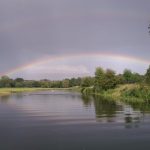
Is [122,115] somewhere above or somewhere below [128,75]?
below

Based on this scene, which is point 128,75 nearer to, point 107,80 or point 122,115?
point 107,80

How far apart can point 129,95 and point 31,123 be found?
43.9 metres

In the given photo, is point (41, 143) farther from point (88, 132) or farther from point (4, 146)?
point (88, 132)

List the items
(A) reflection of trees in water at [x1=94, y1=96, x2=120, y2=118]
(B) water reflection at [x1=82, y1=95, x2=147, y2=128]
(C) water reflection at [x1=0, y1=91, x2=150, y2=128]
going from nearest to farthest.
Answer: (B) water reflection at [x1=82, y1=95, x2=147, y2=128] < (C) water reflection at [x1=0, y1=91, x2=150, y2=128] < (A) reflection of trees in water at [x1=94, y1=96, x2=120, y2=118]

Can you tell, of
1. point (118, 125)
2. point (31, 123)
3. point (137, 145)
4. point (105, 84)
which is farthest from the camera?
point (105, 84)

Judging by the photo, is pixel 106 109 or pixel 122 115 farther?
pixel 106 109

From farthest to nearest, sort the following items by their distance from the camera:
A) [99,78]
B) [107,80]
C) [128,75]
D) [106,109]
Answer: [128,75]
[99,78]
[107,80]
[106,109]

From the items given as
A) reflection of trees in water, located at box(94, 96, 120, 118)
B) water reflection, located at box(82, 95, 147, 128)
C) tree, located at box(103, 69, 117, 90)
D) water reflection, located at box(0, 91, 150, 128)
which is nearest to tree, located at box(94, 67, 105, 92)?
tree, located at box(103, 69, 117, 90)

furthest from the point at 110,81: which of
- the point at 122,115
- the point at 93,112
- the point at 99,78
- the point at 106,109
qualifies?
the point at 122,115

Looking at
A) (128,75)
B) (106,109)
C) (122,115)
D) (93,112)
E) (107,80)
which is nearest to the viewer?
(122,115)

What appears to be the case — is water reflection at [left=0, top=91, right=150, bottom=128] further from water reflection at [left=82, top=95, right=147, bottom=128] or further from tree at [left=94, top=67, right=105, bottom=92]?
Answer: tree at [left=94, top=67, right=105, bottom=92]

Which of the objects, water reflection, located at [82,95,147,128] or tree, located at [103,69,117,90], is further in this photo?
tree, located at [103,69,117,90]

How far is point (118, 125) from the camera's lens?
31.3 meters

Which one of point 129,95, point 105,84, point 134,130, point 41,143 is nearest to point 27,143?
point 41,143
